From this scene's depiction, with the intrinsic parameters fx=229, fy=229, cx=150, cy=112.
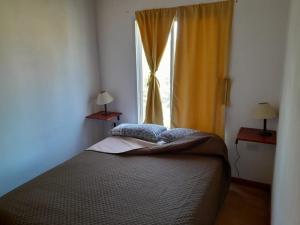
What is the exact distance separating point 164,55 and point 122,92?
0.88 meters

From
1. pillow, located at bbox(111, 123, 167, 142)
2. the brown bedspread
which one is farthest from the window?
the brown bedspread

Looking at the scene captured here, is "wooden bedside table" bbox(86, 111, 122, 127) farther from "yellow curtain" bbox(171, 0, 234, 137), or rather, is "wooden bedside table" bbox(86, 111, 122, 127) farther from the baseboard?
the baseboard

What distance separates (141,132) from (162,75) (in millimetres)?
875

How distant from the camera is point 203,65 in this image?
2.84 m

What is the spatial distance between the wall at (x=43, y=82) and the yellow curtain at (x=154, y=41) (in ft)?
2.81

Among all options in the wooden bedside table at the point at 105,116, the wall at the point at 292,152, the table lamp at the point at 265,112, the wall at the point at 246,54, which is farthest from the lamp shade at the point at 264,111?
the wooden bedside table at the point at 105,116

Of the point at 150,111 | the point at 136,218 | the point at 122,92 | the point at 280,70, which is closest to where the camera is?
the point at 136,218

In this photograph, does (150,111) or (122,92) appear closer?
(150,111)

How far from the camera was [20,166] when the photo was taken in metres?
2.58

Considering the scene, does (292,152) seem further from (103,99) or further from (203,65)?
(103,99)

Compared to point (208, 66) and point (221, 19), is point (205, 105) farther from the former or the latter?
point (221, 19)

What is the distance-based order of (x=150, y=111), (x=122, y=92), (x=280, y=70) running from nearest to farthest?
(x=280, y=70), (x=150, y=111), (x=122, y=92)

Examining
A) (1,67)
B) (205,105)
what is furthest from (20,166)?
(205,105)

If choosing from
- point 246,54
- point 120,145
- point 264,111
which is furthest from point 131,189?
point 246,54
